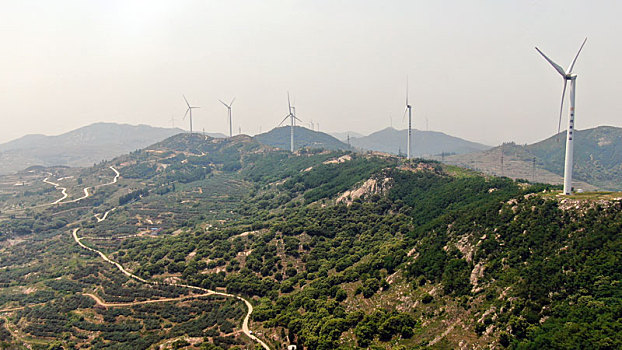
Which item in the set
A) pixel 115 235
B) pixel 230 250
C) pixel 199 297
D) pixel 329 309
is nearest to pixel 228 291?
pixel 199 297

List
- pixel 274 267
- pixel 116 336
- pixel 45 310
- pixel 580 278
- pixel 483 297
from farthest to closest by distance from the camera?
pixel 274 267 → pixel 45 310 → pixel 116 336 → pixel 483 297 → pixel 580 278

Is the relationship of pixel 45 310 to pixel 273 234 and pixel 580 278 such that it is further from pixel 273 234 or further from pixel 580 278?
pixel 580 278

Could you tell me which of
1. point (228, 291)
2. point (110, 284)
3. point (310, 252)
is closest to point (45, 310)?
point (110, 284)

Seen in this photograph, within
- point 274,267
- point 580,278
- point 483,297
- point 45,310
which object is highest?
point 580,278

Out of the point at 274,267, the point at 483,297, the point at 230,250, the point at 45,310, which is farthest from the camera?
the point at 230,250

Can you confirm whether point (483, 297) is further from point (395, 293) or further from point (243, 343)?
point (243, 343)

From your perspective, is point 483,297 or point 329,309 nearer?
point 483,297

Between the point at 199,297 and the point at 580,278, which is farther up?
the point at 580,278
